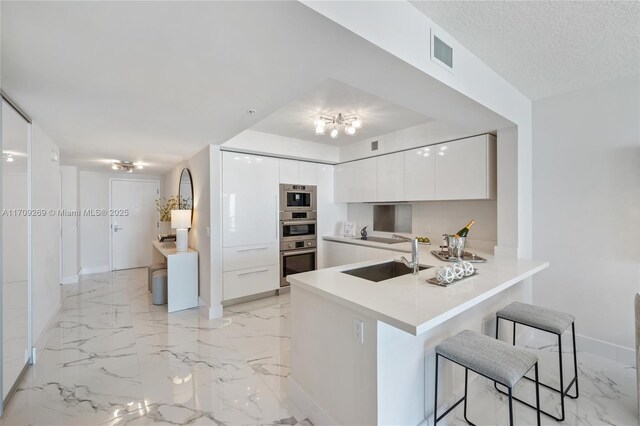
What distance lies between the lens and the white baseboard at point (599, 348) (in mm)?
2265

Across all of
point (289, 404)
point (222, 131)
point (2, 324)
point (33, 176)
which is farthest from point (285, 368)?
point (33, 176)

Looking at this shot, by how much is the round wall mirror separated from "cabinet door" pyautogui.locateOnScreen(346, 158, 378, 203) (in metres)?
2.46

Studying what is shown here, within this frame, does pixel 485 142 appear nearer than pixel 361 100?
No

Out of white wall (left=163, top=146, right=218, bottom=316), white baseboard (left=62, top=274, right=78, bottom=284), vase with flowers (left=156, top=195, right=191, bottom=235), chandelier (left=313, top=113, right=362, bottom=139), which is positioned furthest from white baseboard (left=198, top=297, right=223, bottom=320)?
white baseboard (left=62, top=274, right=78, bottom=284)

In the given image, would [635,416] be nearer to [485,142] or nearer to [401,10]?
[485,142]

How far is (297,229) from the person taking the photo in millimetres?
4223

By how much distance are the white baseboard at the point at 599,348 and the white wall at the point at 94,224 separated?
24.3ft

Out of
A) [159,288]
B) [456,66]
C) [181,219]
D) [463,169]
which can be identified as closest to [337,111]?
[456,66]

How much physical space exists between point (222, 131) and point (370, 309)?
2287mm

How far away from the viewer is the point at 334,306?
1.52 m

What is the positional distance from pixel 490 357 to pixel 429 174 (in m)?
2.28

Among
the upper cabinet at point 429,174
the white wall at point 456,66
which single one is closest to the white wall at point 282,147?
the upper cabinet at point 429,174

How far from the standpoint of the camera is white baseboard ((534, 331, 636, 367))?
7.43ft

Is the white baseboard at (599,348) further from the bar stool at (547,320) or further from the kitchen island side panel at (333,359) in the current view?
the kitchen island side panel at (333,359)
